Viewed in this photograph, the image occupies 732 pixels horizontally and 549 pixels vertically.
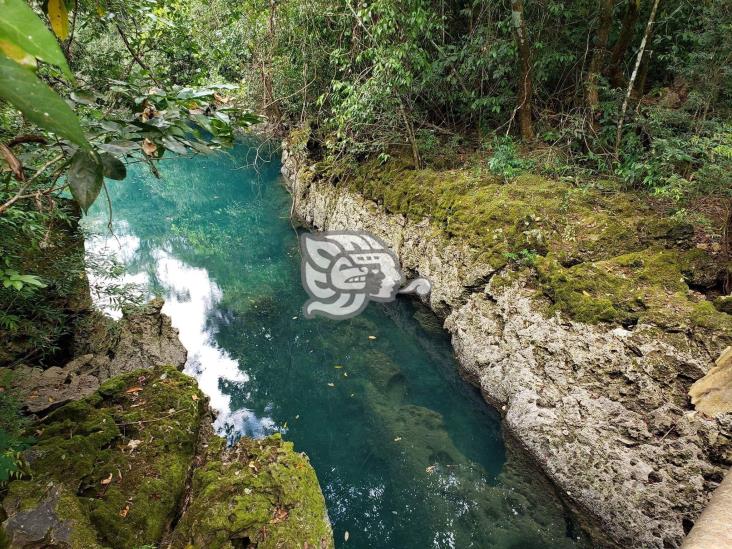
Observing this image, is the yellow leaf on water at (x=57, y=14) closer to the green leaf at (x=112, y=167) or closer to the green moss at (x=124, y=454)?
the green leaf at (x=112, y=167)

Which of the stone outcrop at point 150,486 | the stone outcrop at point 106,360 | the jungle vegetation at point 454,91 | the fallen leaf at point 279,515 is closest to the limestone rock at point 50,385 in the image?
the stone outcrop at point 106,360

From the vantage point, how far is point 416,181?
6.69m

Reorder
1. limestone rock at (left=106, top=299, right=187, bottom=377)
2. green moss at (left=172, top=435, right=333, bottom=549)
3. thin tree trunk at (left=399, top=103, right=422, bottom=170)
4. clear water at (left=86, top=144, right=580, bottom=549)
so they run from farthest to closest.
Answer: thin tree trunk at (left=399, top=103, right=422, bottom=170) → limestone rock at (left=106, top=299, right=187, bottom=377) → clear water at (left=86, top=144, right=580, bottom=549) → green moss at (left=172, top=435, right=333, bottom=549)

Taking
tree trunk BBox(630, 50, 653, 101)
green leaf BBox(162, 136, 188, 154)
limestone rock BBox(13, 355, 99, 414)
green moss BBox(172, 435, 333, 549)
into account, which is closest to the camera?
green leaf BBox(162, 136, 188, 154)

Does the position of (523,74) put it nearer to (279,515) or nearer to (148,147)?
(148,147)

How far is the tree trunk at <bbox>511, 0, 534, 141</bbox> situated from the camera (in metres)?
5.17

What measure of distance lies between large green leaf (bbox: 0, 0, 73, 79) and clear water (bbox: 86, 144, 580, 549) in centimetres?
298

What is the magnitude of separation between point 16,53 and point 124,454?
3.12 metres

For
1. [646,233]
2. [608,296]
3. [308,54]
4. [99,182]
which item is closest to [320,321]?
[608,296]

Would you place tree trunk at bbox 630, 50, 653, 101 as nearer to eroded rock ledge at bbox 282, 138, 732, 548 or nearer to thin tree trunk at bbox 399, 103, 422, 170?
eroded rock ledge at bbox 282, 138, 732, 548

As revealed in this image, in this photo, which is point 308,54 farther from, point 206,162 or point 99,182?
point 206,162

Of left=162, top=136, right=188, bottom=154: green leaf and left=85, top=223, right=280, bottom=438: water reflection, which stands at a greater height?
left=162, top=136, right=188, bottom=154: green leaf

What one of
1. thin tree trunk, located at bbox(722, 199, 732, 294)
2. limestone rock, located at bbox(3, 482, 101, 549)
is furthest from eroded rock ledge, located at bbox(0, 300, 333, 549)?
thin tree trunk, located at bbox(722, 199, 732, 294)

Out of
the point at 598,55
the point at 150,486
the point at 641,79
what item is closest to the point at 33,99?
the point at 150,486
